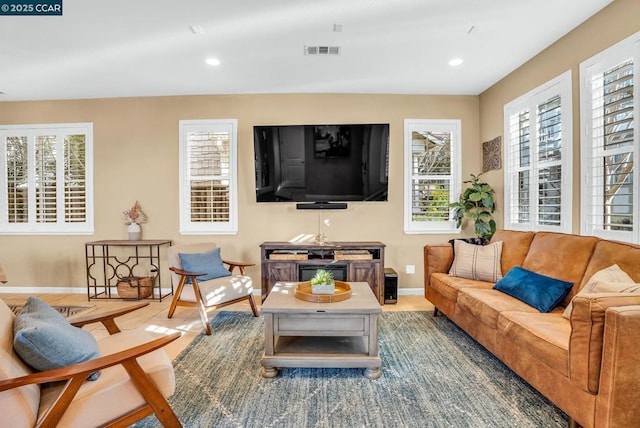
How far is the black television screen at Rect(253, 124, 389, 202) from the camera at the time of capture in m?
4.27

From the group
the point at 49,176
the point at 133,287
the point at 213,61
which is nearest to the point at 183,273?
the point at 133,287

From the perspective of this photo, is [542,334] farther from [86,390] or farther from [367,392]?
[86,390]

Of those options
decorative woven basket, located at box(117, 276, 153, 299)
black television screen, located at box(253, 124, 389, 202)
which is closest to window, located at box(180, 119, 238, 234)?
black television screen, located at box(253, 124, 389, 202)

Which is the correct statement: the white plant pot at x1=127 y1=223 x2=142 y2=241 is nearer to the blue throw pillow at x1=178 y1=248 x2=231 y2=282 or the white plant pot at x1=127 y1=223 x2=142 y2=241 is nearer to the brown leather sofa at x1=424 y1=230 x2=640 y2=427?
the blue throw pillow at x1=178 y1=248 x2=231 y2=282

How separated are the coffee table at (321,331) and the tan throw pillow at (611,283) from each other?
1238 mm

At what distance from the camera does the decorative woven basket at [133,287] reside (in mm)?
4363

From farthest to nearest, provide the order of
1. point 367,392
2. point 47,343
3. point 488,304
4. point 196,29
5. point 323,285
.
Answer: point 196,29
point 323,285
point 488,304
point 367,392
point 47,343

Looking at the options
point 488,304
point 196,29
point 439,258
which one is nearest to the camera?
point 488,304

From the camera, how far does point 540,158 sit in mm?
3418

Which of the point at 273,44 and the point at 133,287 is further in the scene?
the point at 133,287

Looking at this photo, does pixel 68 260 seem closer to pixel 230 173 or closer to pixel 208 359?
pixel 230 173

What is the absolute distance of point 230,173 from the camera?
15.0 feet

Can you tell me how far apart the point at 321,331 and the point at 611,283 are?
71.5 inches

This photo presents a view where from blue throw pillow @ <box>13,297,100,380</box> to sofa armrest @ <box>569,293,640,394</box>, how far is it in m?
2.32
